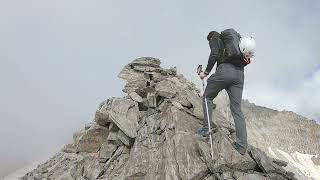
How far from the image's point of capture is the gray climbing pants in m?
17.9

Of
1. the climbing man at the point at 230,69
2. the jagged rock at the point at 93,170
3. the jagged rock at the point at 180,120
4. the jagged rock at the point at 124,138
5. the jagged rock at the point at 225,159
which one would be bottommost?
the jagged rock at the point at 93,170

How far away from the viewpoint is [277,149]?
12794cm

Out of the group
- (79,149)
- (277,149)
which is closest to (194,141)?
(79,149)

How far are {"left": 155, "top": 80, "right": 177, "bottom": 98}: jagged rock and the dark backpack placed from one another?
19.1 ft

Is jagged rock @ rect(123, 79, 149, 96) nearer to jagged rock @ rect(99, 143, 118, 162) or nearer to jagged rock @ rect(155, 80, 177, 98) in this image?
jagged rock @ rect(155, 80, 177, 98)

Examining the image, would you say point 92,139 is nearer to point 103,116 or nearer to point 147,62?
point 103,116

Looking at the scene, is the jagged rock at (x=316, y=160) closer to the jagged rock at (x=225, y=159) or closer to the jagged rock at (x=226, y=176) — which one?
the jagged rock at (x=225, y=159)

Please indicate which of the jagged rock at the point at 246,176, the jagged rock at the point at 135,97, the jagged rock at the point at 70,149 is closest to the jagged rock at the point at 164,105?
the jagged rock at the point at 135,97

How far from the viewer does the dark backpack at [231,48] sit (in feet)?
57.6

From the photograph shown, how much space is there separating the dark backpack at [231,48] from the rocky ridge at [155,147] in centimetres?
296

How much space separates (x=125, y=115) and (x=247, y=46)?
316 inches

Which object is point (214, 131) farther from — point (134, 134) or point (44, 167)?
point (44, 167)

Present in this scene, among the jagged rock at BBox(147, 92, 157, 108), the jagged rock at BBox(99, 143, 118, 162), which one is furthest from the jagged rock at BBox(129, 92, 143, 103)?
the jagged rock at BBox(99, 143, 118, 162)

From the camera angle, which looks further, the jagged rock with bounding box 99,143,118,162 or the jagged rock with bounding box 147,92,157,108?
the jagged rock with bounding box 147,92,157,108
